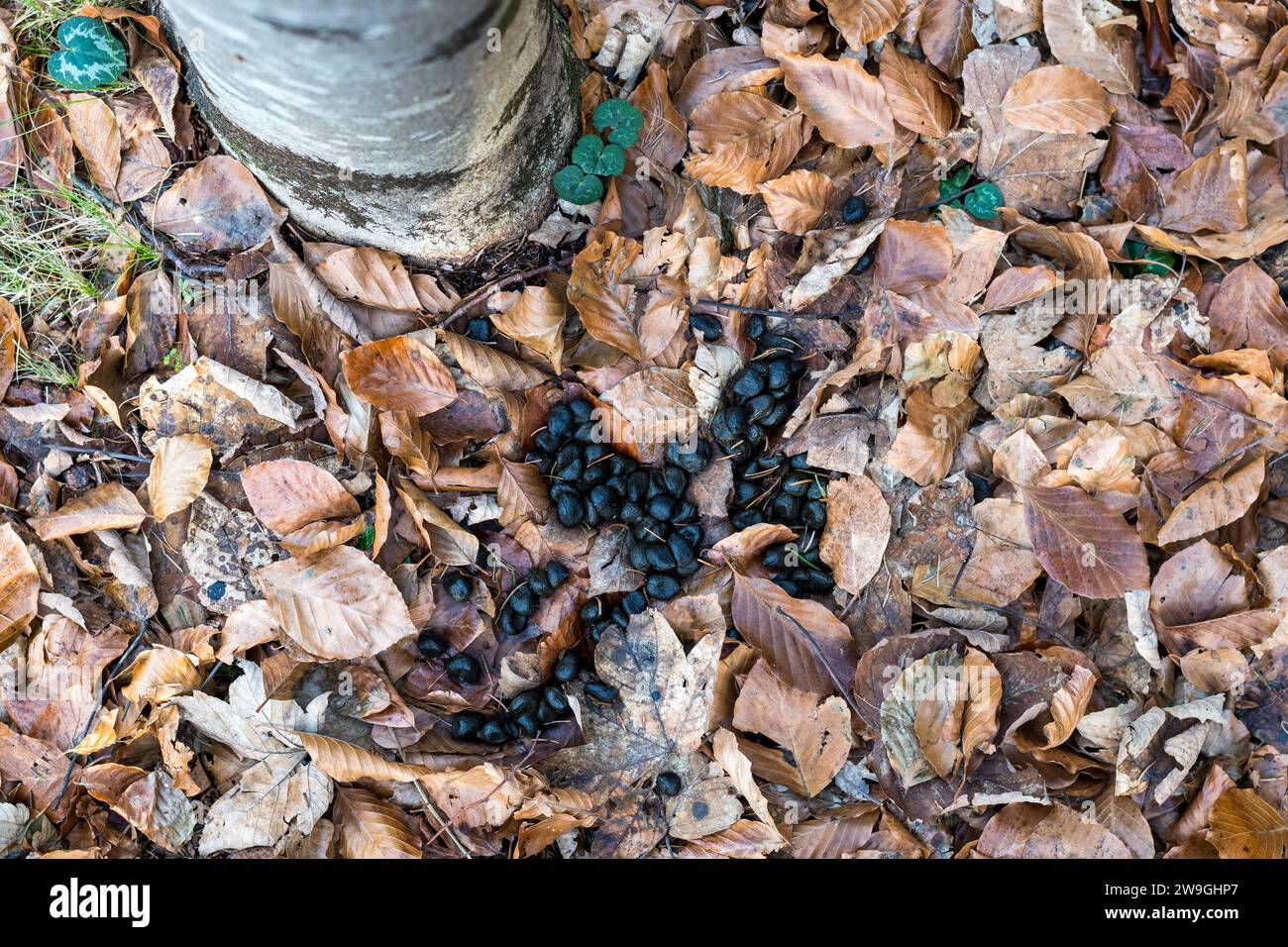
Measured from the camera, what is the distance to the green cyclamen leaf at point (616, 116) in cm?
259

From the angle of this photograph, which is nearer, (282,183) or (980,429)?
(282,183)

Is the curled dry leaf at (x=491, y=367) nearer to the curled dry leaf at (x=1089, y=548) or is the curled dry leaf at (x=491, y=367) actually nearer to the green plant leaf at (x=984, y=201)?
the green plant leaf at (x=984, y=201)

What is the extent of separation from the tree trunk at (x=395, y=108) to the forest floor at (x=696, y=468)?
0.49 feet

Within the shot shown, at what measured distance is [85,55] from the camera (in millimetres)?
A: 2529

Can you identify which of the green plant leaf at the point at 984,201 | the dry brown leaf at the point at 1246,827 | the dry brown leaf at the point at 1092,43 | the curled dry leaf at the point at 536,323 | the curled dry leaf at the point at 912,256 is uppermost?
the dry brown leaf at the point at 1092,43

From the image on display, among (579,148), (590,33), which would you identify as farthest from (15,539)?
(590,33)

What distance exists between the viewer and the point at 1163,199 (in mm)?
2633

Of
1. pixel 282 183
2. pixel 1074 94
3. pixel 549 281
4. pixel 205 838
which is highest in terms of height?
pixel 1074 94

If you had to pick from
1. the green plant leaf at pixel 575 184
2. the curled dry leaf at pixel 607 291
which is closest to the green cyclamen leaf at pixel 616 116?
the green plant leaf at pixel 575 184

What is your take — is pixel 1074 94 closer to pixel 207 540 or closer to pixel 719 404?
pixel 719 404

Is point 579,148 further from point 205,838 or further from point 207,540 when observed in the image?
point 205,838

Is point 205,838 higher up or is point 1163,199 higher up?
point 1163,199

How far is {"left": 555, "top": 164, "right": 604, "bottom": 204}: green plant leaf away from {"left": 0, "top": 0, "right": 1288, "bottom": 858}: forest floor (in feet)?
0.25

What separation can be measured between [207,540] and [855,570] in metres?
1.80
